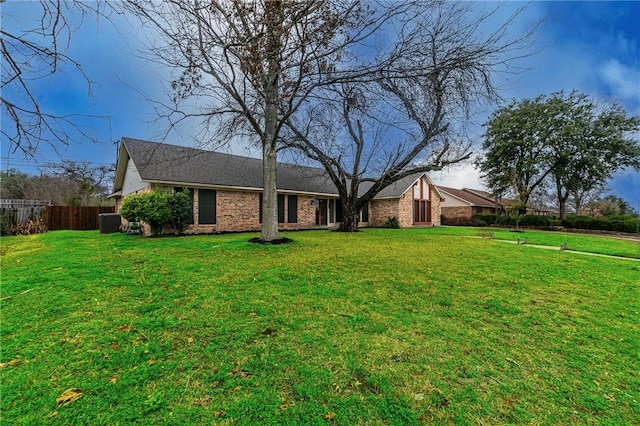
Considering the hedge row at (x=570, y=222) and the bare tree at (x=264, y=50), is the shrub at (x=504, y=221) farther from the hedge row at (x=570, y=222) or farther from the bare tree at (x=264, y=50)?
the bare tree at (x=264, y=50)

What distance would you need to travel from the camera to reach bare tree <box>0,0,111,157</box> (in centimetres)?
267

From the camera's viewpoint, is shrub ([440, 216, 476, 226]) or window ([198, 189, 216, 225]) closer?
window ([198, 189, 216, 225])

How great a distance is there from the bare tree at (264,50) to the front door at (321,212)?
421 inches

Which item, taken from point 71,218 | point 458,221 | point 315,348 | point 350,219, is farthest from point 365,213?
point 71,218

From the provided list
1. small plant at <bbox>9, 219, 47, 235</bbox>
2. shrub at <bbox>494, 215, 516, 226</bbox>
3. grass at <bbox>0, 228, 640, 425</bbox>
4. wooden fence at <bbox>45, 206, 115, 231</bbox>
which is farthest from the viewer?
shrub at <bbox>494, 215, 516, 226</bbox>

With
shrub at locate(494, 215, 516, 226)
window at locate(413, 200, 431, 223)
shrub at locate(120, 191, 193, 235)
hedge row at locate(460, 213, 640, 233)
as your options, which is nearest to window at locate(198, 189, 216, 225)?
shrub at locate(120, 191, 193, 235)

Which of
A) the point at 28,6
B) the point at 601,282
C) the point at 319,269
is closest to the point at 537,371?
the point at 319,269

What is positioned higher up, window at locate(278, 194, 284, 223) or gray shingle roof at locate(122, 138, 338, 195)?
gray shingle roof at locate(122, 138, 338, 195)

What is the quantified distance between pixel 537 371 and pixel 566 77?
38.8 feet

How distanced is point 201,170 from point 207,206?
7.05 ft

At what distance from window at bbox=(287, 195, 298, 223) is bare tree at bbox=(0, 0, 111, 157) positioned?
47.4ft

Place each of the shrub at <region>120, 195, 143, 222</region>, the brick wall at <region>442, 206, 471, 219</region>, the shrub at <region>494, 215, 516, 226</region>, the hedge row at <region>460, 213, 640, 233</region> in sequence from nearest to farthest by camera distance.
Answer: the shrub at <region>120, 195, 143, 222</region>, the hedge row at <region>460, 213, 640, 233</region>, the shrub at <region>494, 215, 516, 226</region>, the brick wall at <region>442, 206, 471, 219</region>

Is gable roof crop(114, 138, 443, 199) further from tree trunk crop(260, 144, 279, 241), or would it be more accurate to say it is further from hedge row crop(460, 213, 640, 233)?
hedge row crop(460, 213, 640, 233)

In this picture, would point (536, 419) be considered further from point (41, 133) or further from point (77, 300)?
point (77, 300)
